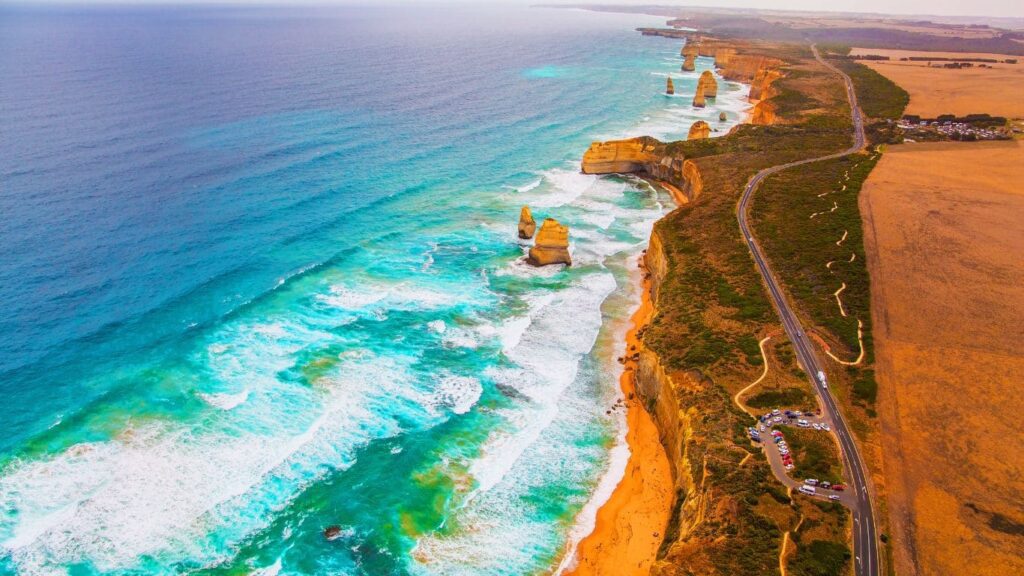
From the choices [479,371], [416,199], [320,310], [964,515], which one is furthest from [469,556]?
[416,199]

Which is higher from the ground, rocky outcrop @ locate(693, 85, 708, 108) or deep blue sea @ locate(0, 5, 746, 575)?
rocky outcrop @ locate(693, 85, 708, 108)

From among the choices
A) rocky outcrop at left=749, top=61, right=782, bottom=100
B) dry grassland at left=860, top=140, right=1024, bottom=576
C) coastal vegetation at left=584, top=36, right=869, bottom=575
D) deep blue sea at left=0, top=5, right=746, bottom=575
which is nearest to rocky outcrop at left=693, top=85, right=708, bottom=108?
rocky outcrop at left=749, top=61, right=782, bottom=100

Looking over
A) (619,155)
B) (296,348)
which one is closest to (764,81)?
(619,155)

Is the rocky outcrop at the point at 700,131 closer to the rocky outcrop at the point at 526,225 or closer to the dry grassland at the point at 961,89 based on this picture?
the dry grassland at the point at 961,89

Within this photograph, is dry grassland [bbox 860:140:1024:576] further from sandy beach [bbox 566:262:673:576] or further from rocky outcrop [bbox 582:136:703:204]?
rocky outcrop [bbox 582:136:703:204]

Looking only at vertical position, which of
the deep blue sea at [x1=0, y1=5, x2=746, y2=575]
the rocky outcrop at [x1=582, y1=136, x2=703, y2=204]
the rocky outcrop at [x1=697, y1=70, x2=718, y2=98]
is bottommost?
the deep blue sea at [x1=0, y1=5, x2=746, y2=575]

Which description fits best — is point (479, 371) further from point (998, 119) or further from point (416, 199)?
point (998, 119)
